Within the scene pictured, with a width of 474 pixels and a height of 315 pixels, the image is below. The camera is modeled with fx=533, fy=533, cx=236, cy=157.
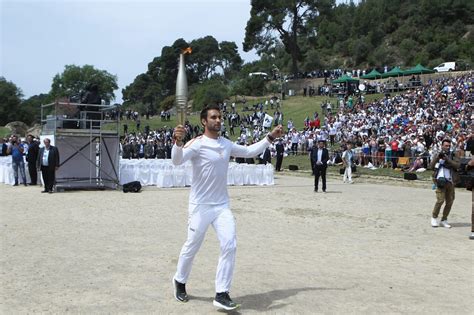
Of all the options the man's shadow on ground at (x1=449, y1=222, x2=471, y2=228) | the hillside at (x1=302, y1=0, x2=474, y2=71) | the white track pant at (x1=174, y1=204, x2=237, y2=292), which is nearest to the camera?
the white track pant at (x1=174, y1=204, x2=237, y2=292)

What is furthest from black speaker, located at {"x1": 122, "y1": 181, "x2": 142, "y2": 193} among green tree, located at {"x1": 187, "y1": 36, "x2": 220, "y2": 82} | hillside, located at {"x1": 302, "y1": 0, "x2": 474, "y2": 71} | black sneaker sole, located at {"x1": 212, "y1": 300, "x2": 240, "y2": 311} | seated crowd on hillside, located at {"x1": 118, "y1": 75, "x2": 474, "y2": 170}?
green tree, located at {"x1": 187, "y1": 36, "x2": 220, "y2": 82}

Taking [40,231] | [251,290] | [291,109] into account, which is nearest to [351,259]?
[251,290]

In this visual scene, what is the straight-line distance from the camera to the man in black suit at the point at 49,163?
1900cm

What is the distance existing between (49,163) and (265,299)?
47.9ft

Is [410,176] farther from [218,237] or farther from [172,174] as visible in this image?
[218,237]

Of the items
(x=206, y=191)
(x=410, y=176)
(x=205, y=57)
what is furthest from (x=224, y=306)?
(x=205, y=57)

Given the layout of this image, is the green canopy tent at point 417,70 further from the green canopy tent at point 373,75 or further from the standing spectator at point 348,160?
the standing spectator at point 348,160

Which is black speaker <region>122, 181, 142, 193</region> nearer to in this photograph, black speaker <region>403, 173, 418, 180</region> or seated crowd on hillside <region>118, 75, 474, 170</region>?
seated crowd on hillside <region>118, 75, 474, 170</region>

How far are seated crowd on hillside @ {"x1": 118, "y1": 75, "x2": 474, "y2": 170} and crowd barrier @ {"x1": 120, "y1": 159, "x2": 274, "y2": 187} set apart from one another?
5.63m

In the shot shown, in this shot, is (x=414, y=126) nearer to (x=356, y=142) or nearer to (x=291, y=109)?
(x=356, y=142)

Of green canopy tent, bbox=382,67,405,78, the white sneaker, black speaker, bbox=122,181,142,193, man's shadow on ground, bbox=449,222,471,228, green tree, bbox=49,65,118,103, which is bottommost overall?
man's shadow on ground, bbox=449,222,471,228

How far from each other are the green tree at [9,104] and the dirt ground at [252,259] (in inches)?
3542

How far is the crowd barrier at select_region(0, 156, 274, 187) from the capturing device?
74.1ft

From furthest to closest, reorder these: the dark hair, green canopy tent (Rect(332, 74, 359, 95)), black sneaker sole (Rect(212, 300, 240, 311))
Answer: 1. green canopy tent (Rect(332, 74, 359, 95))
2. the dark hair
3. black sneaker sole (Rect(212, 300, 240, 311))
